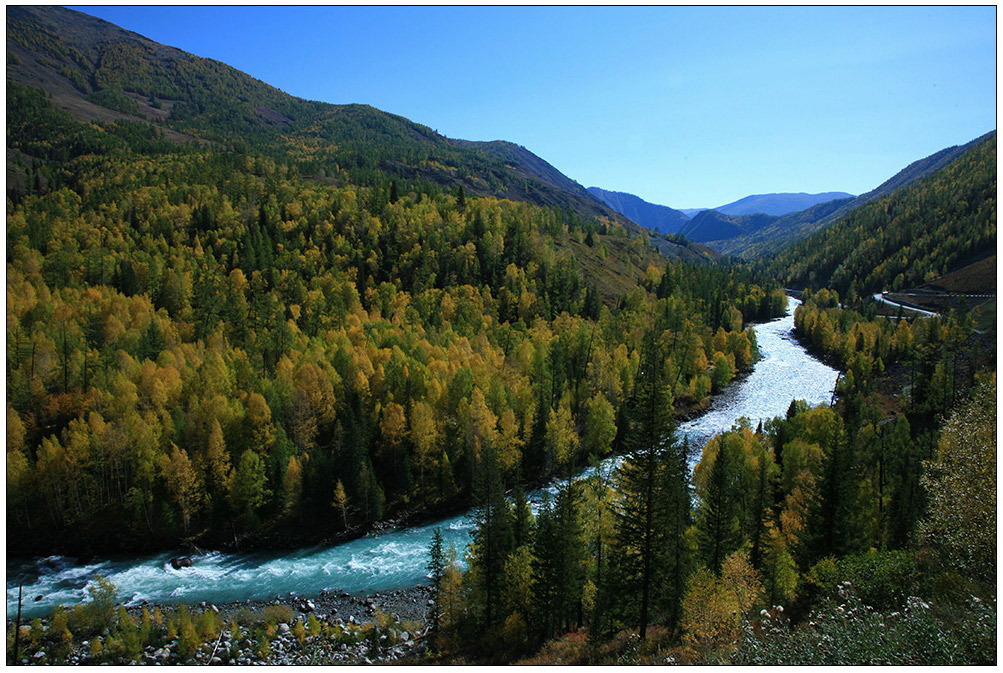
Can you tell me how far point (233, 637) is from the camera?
34.6m

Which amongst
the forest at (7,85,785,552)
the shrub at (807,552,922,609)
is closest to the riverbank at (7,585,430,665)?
the forest at (7,85,785,552)

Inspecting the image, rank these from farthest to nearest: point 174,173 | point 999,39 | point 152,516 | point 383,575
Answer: point 174,173 → point 152,516 → point 383,575 → point 999,39

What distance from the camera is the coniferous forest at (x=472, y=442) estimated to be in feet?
76.9

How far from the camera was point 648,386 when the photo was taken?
901 inches

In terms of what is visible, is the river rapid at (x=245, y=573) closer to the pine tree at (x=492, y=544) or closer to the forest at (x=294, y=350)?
the forest at (x=294, y=350)

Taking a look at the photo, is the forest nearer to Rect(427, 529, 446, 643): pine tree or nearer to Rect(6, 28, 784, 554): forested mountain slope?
Rect(6, 28, 784, 554): forested mountain slope

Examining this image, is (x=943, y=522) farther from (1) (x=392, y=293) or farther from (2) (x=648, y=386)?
(1) (x=392, y=293)

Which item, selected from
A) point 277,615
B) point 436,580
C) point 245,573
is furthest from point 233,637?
point 436,580

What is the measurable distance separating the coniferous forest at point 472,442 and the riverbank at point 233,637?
23 centimetres

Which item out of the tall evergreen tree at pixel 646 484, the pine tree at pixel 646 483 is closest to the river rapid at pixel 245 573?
the tall evergreen tree at pixel 646 484

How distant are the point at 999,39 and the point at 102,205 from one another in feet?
502

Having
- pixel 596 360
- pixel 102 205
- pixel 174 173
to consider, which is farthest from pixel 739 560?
pixel 174 173

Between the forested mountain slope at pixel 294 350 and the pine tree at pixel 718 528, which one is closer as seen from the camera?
Answer: the pine tree at pixel 718 528

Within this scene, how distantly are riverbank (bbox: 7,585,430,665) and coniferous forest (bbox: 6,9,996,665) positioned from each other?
23 centimetres
